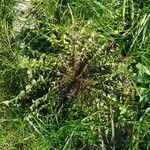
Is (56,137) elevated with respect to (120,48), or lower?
lower

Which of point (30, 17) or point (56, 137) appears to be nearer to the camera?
point (56, 137)

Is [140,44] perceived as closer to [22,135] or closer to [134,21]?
[134,21]

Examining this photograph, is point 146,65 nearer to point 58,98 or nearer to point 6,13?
point 58,98

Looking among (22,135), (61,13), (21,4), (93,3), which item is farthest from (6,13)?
(22,135)

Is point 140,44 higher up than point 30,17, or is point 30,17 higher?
point 30,17

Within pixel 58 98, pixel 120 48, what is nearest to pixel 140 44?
pixel 120 48

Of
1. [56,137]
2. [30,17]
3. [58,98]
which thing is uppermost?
[30,17]
